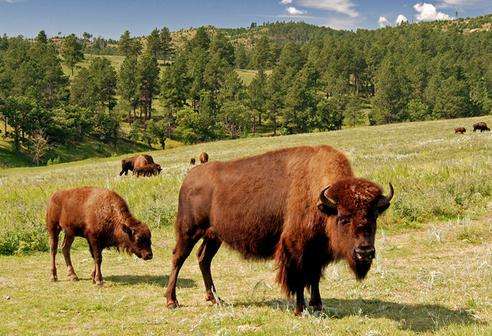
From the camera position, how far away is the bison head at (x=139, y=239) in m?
10.5

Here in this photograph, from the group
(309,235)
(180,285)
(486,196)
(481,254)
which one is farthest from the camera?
(486,196)

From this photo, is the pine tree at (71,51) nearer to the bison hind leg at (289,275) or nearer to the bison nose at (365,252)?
the bison hind leg at (289,275)

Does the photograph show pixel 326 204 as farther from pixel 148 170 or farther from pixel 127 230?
pixel 148 170

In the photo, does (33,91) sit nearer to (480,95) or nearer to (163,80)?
(163,80)

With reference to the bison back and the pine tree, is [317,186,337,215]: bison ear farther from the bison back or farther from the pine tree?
the pine tree

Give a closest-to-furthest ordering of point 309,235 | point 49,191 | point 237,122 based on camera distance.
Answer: point 309,235 < point 49,191 < point 237,122

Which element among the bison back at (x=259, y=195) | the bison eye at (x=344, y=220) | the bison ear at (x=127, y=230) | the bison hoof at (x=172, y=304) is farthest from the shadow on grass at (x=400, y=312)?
the bison ear at (x=127, y=230)

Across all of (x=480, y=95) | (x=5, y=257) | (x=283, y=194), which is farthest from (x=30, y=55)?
(x=283, y=194)

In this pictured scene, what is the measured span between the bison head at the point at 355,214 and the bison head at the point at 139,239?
16.5ft

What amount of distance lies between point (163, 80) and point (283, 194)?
115 meters

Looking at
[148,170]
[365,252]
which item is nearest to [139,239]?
[365,252]

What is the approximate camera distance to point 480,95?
131750 millimetres

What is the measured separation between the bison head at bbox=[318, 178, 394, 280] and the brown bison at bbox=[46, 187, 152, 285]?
16.9 feet

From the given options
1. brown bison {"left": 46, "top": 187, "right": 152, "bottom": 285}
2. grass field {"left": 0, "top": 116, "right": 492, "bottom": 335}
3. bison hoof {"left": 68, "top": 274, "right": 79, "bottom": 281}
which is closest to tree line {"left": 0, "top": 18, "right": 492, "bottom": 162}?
grass field {"left": 0, "top": 116, "right": 492, "bottom": 335}
